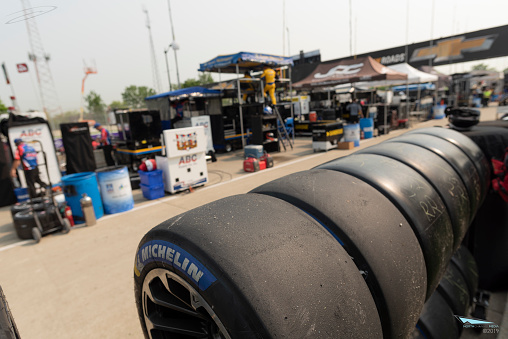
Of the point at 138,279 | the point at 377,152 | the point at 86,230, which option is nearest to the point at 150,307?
the point at 138,279

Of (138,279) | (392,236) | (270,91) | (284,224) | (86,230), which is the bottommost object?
(86,230)

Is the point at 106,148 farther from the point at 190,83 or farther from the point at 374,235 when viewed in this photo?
the point at 190,83

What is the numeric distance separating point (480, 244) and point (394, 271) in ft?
10.1

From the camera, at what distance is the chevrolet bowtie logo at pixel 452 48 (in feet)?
106

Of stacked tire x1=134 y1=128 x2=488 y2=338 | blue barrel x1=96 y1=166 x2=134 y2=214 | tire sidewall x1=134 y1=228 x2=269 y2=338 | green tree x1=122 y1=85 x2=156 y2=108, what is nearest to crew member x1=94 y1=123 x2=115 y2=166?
blue barrel x1=96 y1=166 x2=134 y2=214

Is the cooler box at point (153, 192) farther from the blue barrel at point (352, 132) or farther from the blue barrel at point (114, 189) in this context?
the blue barrel at point (352, 132)

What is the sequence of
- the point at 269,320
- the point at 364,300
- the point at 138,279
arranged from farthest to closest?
1. the point at 138,279
2. the point at 364,300
3. the point at 269,320

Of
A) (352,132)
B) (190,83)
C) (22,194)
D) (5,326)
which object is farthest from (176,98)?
(190,83)

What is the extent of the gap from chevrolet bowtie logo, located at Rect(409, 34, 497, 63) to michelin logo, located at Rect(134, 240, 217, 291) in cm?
4275

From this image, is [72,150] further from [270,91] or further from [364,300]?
[364,300]

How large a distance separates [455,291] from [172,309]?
2.52 metres

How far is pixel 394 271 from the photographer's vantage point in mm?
1364

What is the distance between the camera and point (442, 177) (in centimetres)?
226

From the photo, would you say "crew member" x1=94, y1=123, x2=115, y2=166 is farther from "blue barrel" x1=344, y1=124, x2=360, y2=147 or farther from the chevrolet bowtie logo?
the chevrolet bowtie logo
